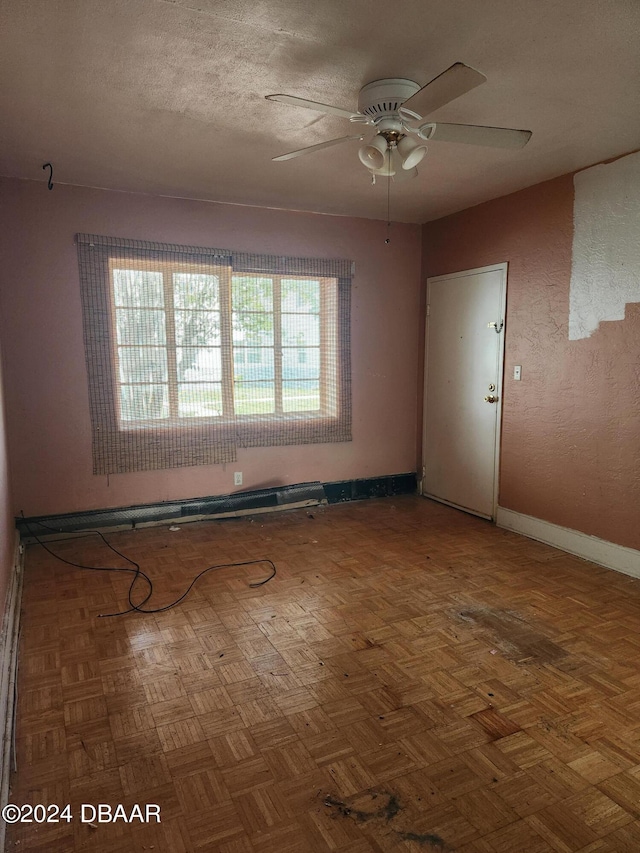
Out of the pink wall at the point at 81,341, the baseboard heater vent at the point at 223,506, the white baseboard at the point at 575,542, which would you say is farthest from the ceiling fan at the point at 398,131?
the baseboard heater vent at the point at 223,506

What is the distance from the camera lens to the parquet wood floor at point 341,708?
60.3 inches

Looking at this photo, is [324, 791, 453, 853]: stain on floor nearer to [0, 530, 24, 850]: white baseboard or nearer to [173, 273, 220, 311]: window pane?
[0, 530, 24, 850]: white baseboard

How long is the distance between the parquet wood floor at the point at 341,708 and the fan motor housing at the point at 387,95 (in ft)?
7.49

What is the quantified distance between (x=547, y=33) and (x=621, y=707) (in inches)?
96.7

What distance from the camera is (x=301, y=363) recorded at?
178 inches

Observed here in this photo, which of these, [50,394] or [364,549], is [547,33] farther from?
[50,394]

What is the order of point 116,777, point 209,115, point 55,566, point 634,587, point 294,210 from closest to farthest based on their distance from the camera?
point 116,777 < point 209,115 < point 634,587 < point 55,566 < point 294,210

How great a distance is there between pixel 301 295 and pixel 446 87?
276cm

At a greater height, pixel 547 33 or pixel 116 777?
pixel 547 33

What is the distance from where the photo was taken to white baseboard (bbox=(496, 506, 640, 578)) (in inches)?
128

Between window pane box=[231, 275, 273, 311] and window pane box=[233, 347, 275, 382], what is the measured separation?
13.1 inches

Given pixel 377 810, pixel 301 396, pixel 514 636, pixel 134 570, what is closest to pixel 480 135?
pixel 514 636

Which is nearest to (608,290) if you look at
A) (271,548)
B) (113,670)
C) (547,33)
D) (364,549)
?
(547,33)

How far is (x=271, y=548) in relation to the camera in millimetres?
3744
